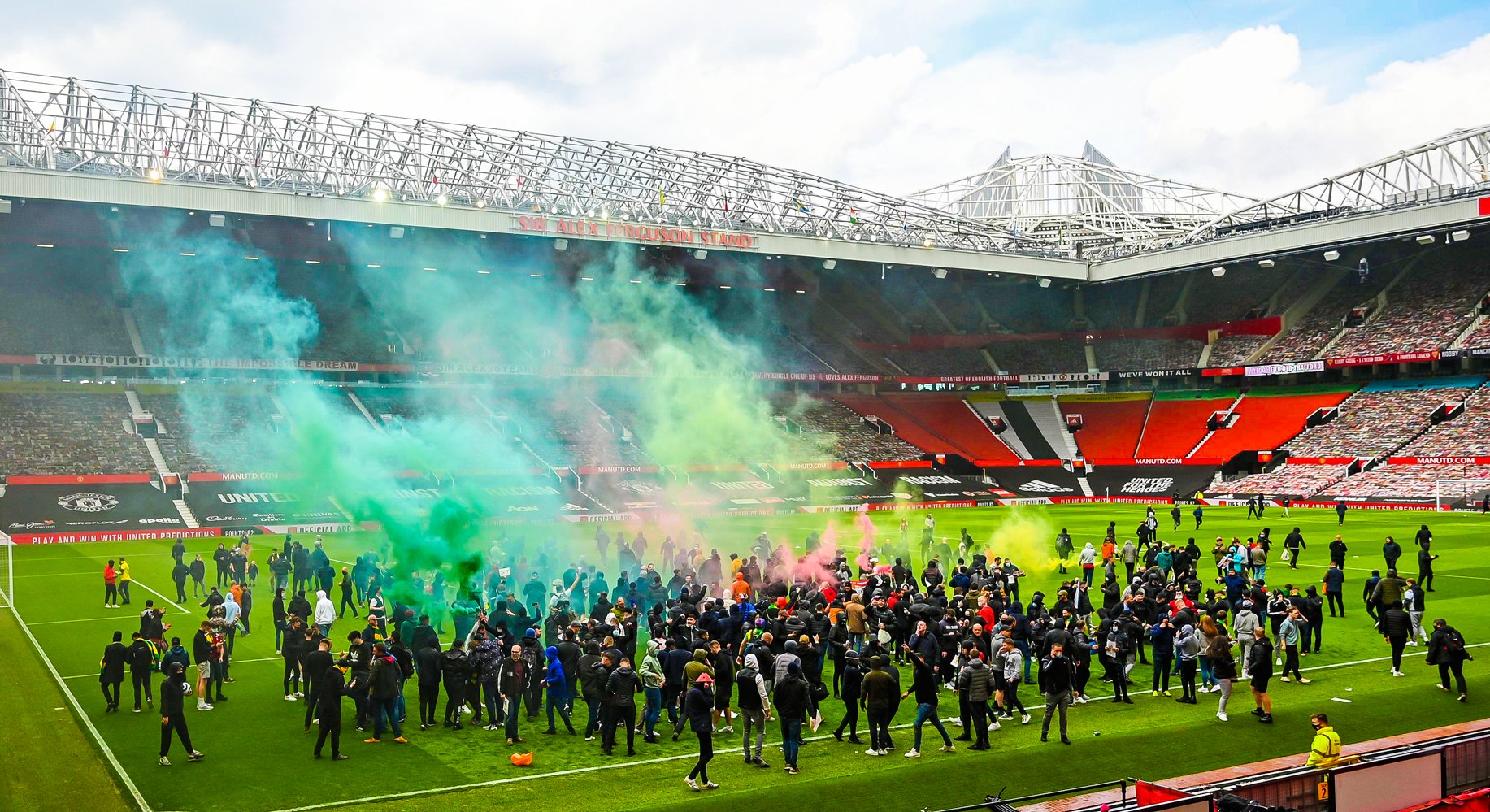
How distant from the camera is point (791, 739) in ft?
40.8

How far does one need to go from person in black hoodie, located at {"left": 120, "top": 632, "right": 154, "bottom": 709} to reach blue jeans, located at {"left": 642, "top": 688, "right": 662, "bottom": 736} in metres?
6.83

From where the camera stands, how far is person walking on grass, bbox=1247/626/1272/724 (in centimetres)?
1388

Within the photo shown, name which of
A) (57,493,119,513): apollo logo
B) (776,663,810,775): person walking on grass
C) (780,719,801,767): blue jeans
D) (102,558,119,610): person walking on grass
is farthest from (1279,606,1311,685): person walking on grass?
(57,493,119,513): apollo logo

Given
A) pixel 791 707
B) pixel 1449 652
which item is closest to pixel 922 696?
pixel 791 707

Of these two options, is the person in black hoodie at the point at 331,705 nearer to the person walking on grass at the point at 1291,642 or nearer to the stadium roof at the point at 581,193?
the person walking on grass at the point at 1291,642

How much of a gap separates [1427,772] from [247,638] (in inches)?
723

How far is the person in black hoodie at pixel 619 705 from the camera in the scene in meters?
13.0

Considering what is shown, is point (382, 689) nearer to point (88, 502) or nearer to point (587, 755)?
point (587, 755)

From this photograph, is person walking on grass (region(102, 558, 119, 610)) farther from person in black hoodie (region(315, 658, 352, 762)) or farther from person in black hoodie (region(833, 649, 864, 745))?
person in black hoodie (region(833, 649, 864, 745))

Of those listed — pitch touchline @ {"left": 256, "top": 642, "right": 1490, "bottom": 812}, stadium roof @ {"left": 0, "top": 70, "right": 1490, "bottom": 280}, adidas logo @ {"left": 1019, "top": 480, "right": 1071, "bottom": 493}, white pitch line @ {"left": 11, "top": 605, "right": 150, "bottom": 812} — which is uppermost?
stadium roof @ {"left": 0, "top": 70, "right": 1490, "bottom": 280}

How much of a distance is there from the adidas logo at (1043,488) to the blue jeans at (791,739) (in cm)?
4519

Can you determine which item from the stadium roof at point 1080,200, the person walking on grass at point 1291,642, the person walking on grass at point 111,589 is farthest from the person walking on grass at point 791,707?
the stadium roof at point 1080,200

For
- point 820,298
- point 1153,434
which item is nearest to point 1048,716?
point 1153,434

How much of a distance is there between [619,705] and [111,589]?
55.3 ft
